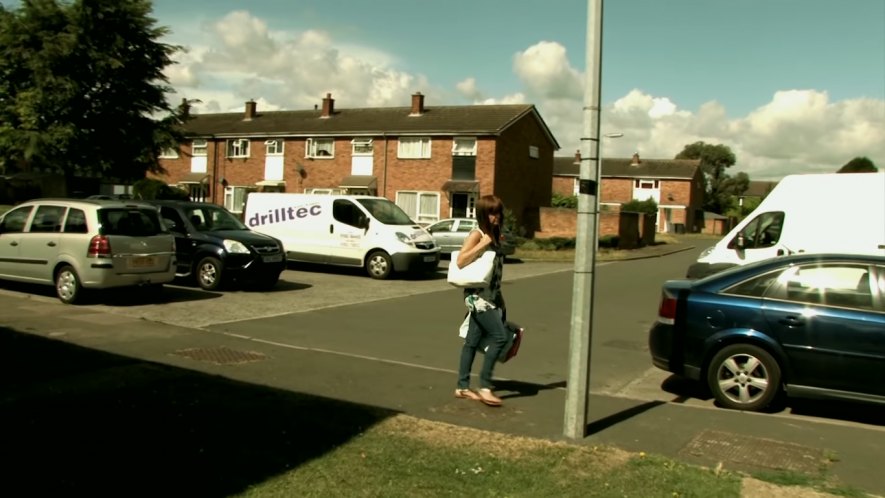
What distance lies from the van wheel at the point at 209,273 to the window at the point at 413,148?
2503cm

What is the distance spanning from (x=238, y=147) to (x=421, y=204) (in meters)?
13.2

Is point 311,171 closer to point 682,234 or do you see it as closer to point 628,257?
point 628,257

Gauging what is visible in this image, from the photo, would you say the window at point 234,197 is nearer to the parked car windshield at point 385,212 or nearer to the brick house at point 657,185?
the parked car windshield at point 385,212

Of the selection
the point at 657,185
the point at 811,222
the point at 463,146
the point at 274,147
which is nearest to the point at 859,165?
the point at 811,222

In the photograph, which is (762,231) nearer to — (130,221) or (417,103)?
(130,221)

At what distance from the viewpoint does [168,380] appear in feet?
21.7

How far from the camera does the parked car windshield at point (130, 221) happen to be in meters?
11.3

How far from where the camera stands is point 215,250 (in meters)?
13.6

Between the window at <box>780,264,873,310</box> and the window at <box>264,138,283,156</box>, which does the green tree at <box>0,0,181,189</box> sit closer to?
the window at <box>264,138,283,156</box>

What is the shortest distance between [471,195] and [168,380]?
30874 millimetres

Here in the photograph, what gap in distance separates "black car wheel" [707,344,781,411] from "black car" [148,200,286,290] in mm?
9401

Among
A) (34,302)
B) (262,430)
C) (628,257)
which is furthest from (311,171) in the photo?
(262,430)

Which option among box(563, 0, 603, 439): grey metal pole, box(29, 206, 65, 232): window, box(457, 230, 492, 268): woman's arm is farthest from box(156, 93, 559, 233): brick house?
box(563, 0, 603, 439): grey metal pole

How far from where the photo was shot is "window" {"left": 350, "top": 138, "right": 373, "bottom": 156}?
39.3 meters
